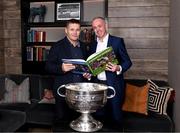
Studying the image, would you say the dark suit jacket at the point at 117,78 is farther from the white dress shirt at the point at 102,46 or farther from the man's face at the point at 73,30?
the man's face at the point at 73,30

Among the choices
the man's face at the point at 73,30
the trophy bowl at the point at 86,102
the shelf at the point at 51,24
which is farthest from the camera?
the shelf at the point at 51,24

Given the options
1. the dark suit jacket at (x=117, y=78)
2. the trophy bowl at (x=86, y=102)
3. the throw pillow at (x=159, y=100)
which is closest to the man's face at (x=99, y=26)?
the dark suit jacket at (x=117, y=78)

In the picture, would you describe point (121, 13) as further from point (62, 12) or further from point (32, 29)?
point (32, 29)

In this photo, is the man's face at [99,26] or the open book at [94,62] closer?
the open book at [94,62]

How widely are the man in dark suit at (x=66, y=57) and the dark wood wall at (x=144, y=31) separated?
1.25m

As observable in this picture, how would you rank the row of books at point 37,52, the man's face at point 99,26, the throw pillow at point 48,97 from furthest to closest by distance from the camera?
the row of books at point 37,52 → the throw pillow at point 48,97 → the man's face at point 99,26

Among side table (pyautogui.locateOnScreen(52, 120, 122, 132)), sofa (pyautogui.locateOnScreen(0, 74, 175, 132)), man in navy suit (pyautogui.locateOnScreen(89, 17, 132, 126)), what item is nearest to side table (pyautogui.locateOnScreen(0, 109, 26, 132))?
sofa (pyautogui.locateOnScreen(0, 74, 175, 132))

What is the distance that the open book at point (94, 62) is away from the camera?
1.98 meters

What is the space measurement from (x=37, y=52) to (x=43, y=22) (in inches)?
17.1

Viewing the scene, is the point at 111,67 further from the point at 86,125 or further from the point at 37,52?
the point at 37,52

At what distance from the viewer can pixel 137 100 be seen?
2.81 m

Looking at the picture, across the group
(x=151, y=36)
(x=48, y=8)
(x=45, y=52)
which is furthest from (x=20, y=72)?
(x=151, y=36)

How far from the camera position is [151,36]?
339 cm

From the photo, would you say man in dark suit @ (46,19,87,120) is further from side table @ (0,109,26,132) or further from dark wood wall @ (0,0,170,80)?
dark wood wall @ (0,0,170,80)
